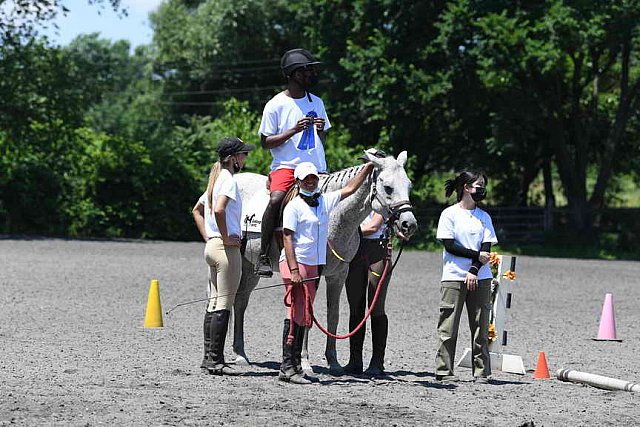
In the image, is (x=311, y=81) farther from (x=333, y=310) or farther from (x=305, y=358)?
(x=305, y=358)

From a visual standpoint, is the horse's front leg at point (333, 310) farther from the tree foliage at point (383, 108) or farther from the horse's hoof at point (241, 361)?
the tree foliage at point (383, 108)

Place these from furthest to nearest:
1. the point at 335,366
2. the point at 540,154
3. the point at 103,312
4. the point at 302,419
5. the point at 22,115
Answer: the point at 540,154 → the point at 22,115 → the point at 103,312 → the point at 335,366 → the point at 302,419

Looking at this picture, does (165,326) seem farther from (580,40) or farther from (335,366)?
(580,40)

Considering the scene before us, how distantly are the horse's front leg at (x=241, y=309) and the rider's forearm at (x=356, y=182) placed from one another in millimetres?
1557

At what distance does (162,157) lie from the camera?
116ft

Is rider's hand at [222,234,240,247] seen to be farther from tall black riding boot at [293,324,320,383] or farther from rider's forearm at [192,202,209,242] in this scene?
tall black riding boot at [293,324,320,383]

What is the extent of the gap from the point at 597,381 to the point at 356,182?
111 inches

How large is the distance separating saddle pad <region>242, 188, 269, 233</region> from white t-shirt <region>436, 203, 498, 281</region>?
1765 millimetres

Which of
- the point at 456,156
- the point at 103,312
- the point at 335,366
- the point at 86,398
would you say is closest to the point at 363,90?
the point at 456,156

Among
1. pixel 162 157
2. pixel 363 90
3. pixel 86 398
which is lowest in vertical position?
pixel 86 398

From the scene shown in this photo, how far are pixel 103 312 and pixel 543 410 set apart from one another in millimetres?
8172

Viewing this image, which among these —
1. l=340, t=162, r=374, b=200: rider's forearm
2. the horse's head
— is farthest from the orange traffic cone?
l=340, t=162, r=374, b=200: rider's forearm

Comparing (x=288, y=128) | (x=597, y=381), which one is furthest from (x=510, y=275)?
(x=288, y=128)

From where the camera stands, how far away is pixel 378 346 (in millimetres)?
10695
